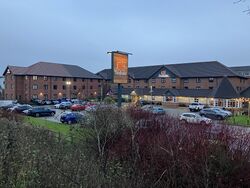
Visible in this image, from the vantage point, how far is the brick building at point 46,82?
228 ft

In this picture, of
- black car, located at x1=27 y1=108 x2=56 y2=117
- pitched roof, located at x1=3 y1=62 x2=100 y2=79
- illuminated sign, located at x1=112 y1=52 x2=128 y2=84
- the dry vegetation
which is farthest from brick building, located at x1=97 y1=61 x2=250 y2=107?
the dry vegetation

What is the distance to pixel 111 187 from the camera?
225 inches

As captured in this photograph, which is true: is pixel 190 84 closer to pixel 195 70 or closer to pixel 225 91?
pixel 195 70

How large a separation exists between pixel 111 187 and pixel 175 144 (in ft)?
12.4

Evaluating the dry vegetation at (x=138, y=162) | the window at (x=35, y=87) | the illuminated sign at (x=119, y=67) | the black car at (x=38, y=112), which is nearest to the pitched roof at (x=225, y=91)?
the black car at (x=38, y=112)

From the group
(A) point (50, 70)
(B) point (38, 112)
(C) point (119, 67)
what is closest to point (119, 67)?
(C) point (119, 67)

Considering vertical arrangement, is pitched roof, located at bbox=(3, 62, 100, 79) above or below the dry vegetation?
above

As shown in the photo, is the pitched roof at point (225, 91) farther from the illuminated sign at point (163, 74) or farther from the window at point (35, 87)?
the window at point (35, 87)

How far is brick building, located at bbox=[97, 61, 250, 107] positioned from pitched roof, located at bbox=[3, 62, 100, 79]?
11194 mm

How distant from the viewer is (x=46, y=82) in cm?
7169

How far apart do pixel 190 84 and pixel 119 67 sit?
47970mm

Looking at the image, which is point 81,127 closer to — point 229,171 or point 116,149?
→ point 116,149

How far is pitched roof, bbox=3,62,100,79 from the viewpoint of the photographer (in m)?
69.9

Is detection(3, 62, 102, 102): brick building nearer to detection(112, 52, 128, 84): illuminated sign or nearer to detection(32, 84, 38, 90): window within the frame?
detection(32, 84, 38, 90): window
